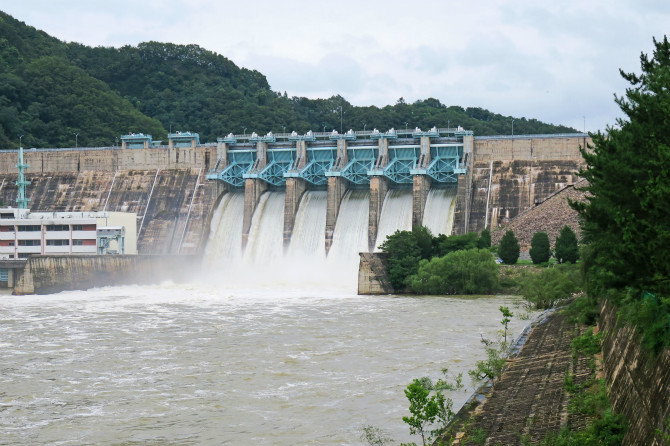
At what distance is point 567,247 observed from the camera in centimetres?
5441

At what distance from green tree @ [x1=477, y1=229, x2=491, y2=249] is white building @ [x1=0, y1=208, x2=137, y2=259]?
2937 cm

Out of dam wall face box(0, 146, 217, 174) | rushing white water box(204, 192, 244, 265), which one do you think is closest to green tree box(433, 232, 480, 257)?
rushing white water box(204, 192, 244, 265)

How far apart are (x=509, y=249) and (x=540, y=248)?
2029 mm

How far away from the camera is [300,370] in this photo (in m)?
27.5

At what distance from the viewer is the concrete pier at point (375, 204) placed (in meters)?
66.6

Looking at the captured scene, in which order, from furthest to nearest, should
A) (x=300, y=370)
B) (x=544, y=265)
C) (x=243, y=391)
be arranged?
(x=544, y=265) → (x=300, y=370) → (x=243, y=391)

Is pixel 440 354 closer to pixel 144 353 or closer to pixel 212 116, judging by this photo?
pixel 144 353

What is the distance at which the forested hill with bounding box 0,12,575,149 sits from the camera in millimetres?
102875

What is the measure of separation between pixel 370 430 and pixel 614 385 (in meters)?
5.34

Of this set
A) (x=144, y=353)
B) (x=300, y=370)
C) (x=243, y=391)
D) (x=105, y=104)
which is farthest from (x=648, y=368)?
(x=105, y=104)

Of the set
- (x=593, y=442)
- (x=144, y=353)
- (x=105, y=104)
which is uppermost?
(x=105, y=104)

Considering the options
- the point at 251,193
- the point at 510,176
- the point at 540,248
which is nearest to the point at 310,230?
the point at 251,193

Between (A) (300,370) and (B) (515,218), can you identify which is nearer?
(A) (300,370)

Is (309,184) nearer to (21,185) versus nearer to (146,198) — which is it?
(146,198)
